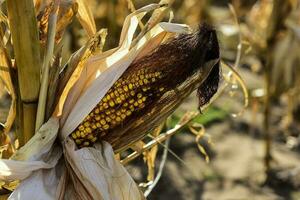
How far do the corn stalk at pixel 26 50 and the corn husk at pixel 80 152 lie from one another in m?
0.06


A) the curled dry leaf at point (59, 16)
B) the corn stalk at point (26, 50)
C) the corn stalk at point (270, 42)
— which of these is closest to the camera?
the corn stalk at point (26, 50)

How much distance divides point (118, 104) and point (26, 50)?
206 millimetres

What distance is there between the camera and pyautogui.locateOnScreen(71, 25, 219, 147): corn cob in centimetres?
130

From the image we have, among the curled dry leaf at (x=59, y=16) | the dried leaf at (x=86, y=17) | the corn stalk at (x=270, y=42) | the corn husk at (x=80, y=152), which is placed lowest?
the corn stalk at (x=270, y=42)

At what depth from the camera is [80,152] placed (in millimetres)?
1305

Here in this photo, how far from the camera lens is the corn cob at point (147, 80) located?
1303 millimetres

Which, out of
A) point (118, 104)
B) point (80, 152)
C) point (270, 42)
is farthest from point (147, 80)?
point (270, 42)

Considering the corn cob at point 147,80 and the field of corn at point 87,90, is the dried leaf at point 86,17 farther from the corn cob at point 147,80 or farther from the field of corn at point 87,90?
the corn cob at point 147,80

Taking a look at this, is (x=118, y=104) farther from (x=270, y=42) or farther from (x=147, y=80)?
(x=270, y=42)

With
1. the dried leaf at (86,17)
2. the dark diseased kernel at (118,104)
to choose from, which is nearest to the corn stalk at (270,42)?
the dried leaf at (86,17)

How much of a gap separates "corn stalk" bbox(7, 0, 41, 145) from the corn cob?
0.11m

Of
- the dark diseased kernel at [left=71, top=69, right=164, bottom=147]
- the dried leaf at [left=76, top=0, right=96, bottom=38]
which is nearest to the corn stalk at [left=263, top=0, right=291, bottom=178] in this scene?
the dried leaf at [left=76, top=0, right=96, bottom=38]

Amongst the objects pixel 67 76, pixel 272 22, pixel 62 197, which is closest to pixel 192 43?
pixel 67 76

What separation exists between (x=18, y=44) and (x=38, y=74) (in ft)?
0.22
